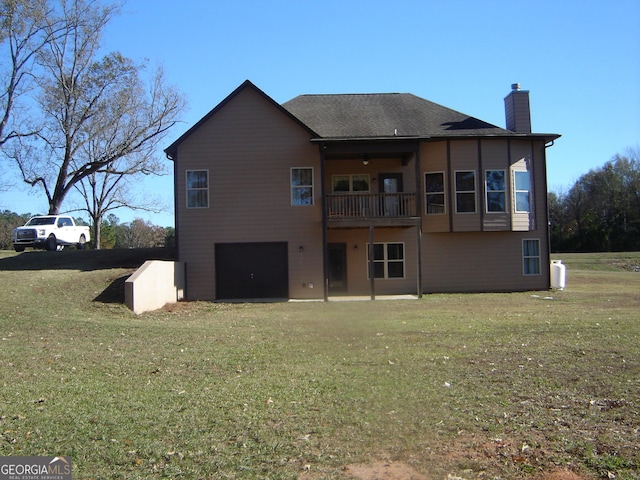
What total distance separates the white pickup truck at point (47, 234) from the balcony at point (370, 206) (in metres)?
15.3

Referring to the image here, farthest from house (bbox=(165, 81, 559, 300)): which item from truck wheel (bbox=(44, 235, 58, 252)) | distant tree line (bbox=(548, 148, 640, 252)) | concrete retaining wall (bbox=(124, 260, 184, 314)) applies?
distant tree line (bbox=(548, 148, 640, 252))

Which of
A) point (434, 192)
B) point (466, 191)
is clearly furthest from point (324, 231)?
point (466, 191)

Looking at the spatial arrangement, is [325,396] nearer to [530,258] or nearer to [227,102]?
[227,102]

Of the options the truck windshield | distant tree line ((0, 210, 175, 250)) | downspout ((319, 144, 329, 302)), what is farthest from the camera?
distant tree line ((0, 210, 175, 250))

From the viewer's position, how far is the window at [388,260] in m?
22.7

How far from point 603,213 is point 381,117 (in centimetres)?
4936

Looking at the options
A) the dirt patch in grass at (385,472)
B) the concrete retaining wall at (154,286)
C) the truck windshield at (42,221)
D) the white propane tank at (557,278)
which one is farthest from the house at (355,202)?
the dirt patch in grass at (385,472)

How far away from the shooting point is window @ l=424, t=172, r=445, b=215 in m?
22.0

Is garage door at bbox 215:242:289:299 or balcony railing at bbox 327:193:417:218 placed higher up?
balcony railing at bbox 327:193:417:218

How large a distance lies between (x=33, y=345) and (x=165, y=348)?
7.63ft

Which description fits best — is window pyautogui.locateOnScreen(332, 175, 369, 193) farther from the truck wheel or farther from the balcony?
the truck wheel

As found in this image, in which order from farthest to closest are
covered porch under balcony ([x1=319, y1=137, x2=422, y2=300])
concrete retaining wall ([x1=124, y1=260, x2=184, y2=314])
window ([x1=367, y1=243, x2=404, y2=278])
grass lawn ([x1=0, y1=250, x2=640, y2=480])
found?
window ([x1=367, y1=243, x2=404, y2=278]) → covered porch under balcony ([x1=319, y1=137, x2=422, y2=300]) → concrete retaining wall ([x1=124, y1=260, x2=184, y2=314]) → grass lawn ([x1=0, y1=250, x2=640, y2=480])

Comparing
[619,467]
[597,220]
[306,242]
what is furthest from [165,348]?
[597,220]

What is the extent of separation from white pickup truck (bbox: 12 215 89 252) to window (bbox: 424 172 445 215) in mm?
18310
